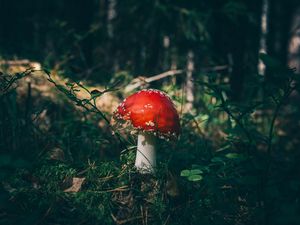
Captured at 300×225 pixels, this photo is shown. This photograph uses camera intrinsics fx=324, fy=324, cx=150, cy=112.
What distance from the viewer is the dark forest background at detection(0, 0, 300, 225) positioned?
1.76 m

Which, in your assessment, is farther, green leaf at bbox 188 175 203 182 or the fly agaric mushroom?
the fly agaric mushroom

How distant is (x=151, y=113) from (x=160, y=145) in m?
0.71

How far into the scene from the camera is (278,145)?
4.04 metres

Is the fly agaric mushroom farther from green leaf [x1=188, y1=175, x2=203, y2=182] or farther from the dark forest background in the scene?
green leaf [x1=188, y1=175, x2=203, y2=182]

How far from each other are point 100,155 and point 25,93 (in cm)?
127

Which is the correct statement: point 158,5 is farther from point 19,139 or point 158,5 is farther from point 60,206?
point 60,206

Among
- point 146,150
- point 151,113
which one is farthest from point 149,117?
point 146,150

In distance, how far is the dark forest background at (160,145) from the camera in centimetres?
176

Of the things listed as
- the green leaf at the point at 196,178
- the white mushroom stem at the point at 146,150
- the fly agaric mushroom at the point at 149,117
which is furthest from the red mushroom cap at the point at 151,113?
the green leaf at the point at 196,178

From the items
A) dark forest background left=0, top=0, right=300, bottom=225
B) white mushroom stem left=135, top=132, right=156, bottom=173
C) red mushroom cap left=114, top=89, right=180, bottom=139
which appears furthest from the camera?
white mushroom stem left=135, top=132, right=156, bottom=173

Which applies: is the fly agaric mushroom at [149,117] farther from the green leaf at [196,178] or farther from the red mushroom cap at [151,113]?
the green leaf at [196,178]

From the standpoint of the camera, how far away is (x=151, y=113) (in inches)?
82.1

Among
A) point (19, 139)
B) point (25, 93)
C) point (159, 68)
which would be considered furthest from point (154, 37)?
point (19, 139)

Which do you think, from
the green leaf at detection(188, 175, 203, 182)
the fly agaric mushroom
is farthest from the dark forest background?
the fly agaric mushroom
